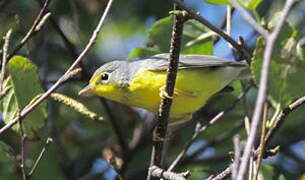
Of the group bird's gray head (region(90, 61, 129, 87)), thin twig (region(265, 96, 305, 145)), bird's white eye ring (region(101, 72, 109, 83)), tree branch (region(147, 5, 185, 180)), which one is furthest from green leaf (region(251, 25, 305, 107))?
bird's white eye ring (region(101, 72, 109, 83))

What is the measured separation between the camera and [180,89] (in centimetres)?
376

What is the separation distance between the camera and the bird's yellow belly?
3.74 m

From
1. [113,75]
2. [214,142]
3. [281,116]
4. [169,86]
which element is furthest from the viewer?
[214,142]

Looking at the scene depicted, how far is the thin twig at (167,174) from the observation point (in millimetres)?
2376

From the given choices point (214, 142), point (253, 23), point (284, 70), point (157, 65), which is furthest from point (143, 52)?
point (253, 23)

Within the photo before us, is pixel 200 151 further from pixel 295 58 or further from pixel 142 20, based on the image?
pixel 295 58

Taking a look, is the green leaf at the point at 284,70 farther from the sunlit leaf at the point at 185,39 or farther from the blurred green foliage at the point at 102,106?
the sunlit leaf at the point at 185,39

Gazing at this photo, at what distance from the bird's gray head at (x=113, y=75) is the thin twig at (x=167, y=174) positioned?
1.08 meters

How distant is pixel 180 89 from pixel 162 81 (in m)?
0.12

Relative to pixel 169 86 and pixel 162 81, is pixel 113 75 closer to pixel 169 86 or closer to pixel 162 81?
pixel 162 81

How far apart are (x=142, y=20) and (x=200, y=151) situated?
4.41ft

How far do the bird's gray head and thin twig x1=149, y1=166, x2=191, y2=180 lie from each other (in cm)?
108

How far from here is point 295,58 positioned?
92.6 inches

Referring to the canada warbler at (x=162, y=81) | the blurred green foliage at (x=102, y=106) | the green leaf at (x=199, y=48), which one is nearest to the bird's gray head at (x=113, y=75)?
the canada warbler at (x=162, y=81)
